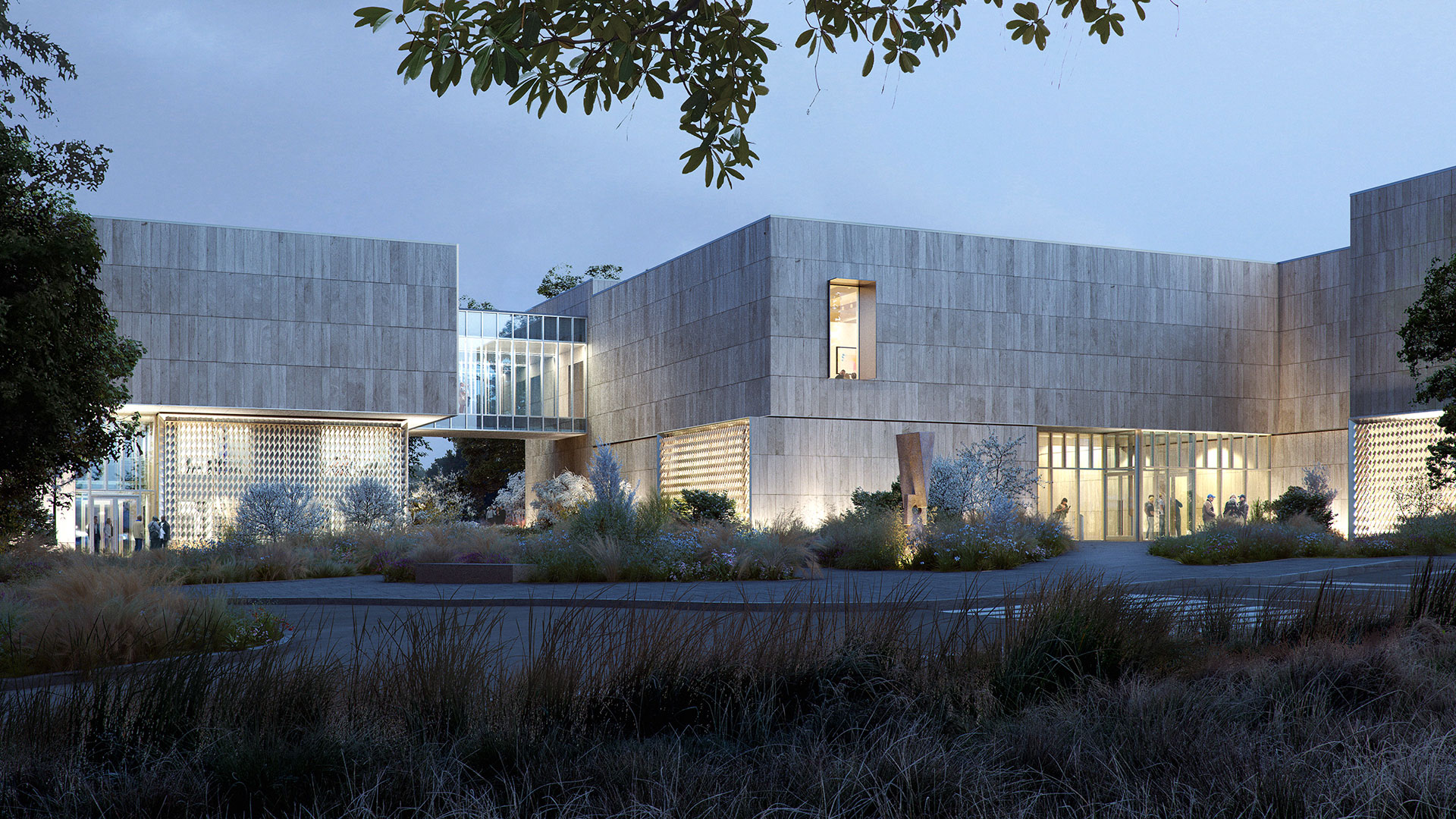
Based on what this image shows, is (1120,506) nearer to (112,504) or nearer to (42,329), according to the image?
(112,504)

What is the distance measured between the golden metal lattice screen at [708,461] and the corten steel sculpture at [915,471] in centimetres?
1115

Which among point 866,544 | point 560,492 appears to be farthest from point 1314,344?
point 560,492

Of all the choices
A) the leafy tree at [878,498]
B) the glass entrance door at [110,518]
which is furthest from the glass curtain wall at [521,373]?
the leafy tree at [878,498]

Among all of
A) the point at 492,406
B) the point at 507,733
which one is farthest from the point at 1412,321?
the point at 492,406

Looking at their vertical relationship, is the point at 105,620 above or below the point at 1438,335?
below

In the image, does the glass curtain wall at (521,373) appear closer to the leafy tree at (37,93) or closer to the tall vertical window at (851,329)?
the tall vertical window at (851,329)

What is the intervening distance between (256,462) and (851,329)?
16.5 metres

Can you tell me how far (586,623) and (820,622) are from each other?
0.98 meters

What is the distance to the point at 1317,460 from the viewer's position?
34.0 metres

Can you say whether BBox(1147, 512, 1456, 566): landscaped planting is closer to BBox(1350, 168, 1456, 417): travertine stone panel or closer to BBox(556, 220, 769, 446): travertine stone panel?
BBox(1350, 168, 1456, 417): travertine stone panel

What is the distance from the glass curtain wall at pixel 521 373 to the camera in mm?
38406

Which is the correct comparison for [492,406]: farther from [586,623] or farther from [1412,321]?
[586,623]

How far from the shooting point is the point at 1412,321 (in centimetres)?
2144

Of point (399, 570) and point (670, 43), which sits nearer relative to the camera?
point (670, 43)
